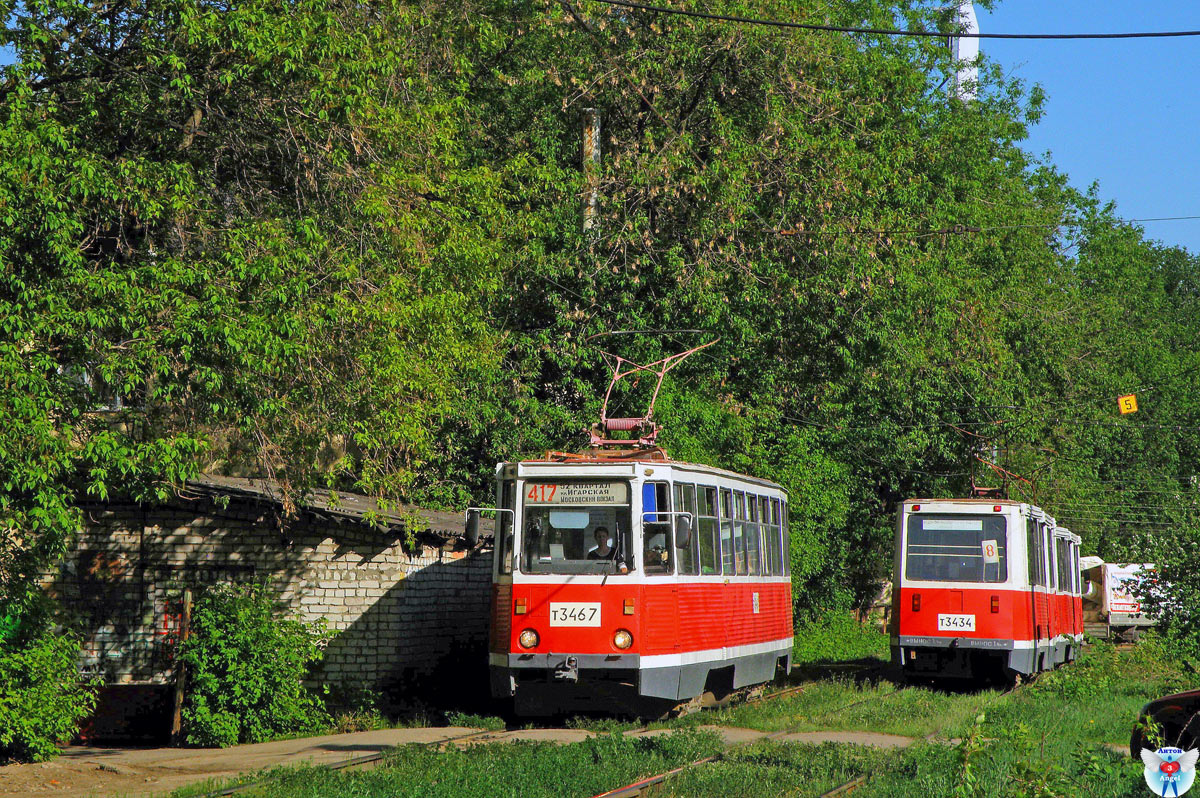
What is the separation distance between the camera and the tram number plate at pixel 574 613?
14.7 metres

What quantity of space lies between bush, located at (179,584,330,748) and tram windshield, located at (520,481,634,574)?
10.1ft

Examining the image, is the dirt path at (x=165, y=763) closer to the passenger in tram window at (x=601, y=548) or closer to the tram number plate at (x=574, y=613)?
the tram number plate at (x=574, y=613)

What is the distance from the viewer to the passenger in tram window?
14914 millimetres

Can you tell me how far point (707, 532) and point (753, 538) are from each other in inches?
88.9

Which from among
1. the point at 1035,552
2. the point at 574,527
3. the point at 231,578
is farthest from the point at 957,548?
the point at 231,578

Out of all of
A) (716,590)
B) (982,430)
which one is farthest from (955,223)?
(716,590)

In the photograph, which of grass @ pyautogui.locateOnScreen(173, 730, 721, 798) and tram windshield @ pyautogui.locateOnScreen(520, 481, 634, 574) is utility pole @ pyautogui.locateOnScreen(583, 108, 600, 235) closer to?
tram windshield @ pyautogui.locateOnScreen(520, 481, 634, 574)

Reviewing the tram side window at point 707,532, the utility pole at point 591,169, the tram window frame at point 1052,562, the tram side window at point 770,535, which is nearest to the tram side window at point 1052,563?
the tram window frame at point 1052,562

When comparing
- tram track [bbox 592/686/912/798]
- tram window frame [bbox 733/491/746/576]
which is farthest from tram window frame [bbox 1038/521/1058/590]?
tram track [bbox 592/686/912/798]

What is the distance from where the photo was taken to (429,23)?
2355 cm

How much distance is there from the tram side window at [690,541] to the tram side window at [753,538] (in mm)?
2410

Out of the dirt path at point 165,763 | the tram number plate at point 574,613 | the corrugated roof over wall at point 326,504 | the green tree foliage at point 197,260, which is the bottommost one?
the dirt path at point 165,763

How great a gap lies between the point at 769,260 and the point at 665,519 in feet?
34.6

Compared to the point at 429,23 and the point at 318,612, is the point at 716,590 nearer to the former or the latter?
the point at 318,612
